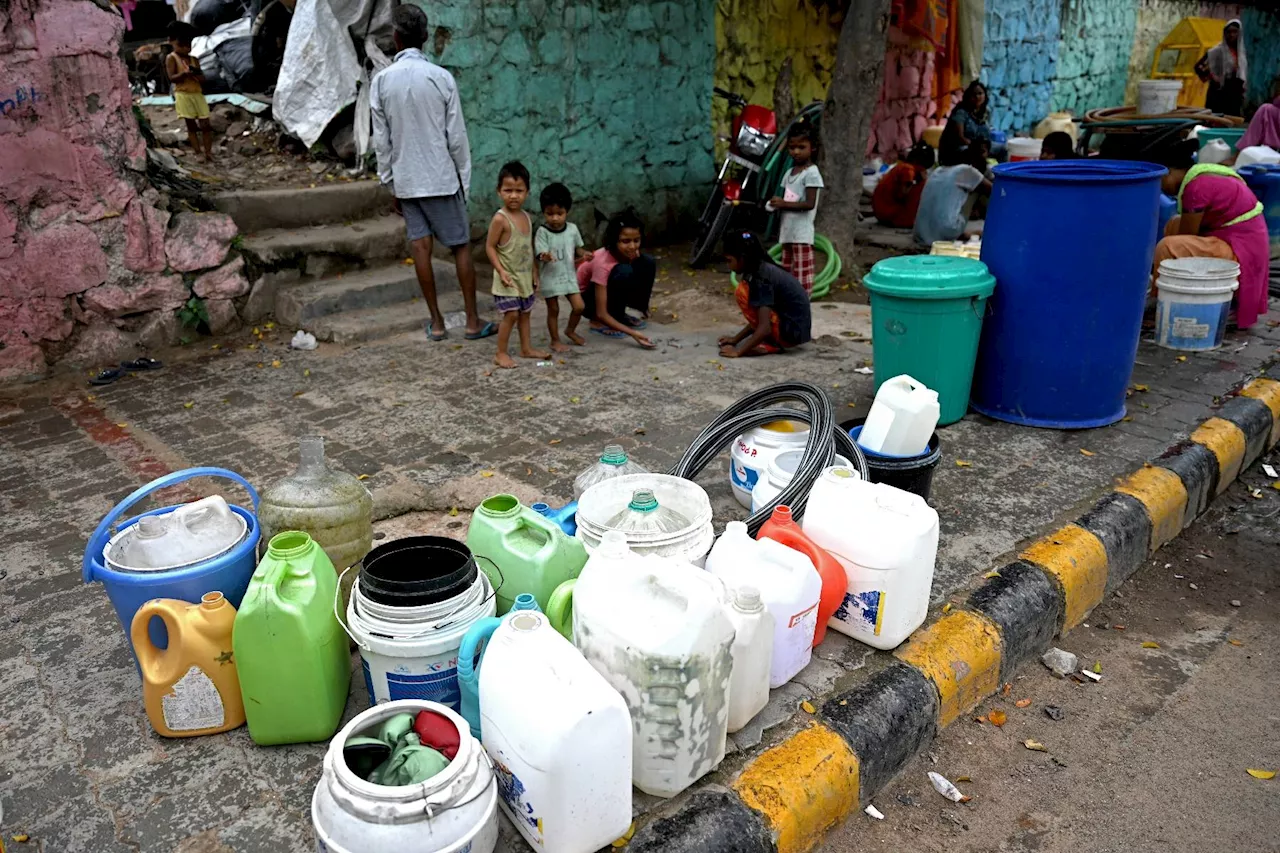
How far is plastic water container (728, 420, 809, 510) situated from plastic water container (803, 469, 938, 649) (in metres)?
0.69

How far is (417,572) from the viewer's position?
8.52 feet

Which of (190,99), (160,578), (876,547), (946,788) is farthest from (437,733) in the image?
(190,99)

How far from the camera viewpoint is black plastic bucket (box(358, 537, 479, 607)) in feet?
7.79

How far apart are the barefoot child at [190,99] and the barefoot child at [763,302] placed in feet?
16.8

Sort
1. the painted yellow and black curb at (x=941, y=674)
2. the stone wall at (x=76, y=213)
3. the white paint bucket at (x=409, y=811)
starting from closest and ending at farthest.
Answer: the white paint bucket at (x=409, y=811), the painted yellow and black curb at (x=941, y=674), the stone wall at (x=76, y=213)

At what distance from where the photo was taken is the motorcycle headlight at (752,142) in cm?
848

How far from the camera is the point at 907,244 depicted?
31.1 ft

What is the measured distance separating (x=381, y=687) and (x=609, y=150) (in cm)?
740

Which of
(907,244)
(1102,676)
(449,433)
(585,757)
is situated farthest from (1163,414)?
(907,244)

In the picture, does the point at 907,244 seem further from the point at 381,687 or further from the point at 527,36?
the point at 381,687

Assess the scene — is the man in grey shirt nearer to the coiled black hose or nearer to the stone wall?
the stone wall

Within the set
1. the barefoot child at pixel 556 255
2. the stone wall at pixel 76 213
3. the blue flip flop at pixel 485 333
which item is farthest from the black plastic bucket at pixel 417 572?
the stone wall at pixel 76 213

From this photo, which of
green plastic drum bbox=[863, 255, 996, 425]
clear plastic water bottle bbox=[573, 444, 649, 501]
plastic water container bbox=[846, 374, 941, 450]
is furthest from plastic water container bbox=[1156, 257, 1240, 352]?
clear plastic water bottle bbox=[573, 444, 649, 501]

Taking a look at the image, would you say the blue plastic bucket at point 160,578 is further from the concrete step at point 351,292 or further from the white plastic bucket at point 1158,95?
the white plastic bucket at point 1158,95
